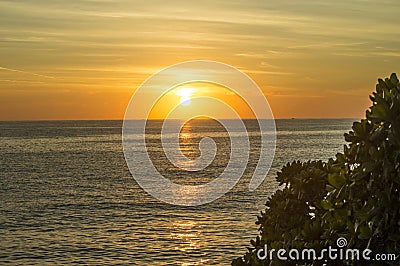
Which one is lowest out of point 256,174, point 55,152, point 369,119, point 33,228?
point 369,119

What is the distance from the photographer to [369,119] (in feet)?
21.9

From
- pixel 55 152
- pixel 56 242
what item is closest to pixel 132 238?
pixel 56 242

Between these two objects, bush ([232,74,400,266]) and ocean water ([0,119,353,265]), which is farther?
ocean water ([0,119,353,265])

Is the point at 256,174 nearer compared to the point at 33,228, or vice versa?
the point at 33,228

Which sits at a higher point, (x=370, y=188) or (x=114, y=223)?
(x=114, y=223)

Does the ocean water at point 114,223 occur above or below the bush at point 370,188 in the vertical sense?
above

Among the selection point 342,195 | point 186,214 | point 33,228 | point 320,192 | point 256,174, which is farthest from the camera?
point 256,174

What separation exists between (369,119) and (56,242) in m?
44.5

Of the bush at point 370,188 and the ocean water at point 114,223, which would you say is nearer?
the bush at point 370,188

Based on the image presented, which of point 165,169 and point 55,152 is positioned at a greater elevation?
point 55,152

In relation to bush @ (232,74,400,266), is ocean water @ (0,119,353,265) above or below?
above

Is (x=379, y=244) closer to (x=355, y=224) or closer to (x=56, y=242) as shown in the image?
(x=355, y=224)

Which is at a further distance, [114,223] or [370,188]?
[114,223]

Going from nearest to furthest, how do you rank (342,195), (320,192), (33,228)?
(342,195), (320,192), (33,228)
